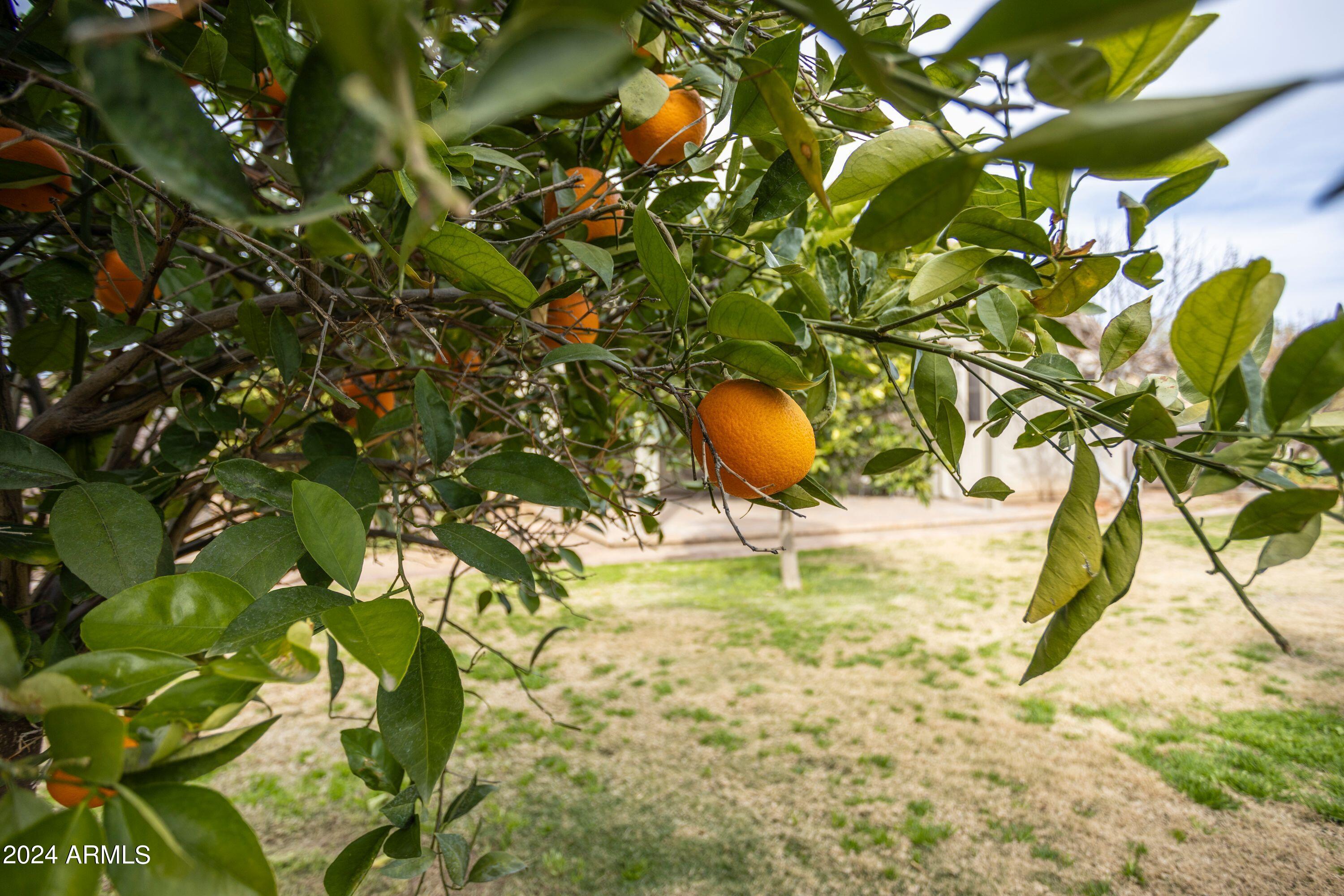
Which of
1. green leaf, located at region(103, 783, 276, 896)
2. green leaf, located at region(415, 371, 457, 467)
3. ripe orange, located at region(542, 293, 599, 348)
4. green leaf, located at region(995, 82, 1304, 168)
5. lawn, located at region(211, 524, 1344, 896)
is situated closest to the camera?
green leaf, located at region(995, 82, 1304, 168)

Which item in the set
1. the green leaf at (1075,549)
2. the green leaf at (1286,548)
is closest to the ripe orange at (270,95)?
the green leaf at (1075,549)

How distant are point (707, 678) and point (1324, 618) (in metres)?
3.19

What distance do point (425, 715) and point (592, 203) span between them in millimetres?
527

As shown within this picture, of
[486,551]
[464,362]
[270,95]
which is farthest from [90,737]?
[464,362]

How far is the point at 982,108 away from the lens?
257mm

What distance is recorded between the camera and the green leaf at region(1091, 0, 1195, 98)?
0.40 m

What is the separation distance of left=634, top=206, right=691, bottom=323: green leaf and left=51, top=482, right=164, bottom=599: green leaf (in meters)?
0.39

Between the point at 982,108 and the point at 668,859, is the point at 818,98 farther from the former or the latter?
the point at 668,859

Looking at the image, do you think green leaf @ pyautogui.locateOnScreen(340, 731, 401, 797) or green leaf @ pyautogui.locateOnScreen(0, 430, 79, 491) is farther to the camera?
green leaf @ pyautogui.locateOnScreen(340, 731, 401, 797)

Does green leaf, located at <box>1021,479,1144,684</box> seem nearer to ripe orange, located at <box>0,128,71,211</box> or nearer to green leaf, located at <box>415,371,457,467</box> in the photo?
green leaf, located at <box>415,371,457,467</box>

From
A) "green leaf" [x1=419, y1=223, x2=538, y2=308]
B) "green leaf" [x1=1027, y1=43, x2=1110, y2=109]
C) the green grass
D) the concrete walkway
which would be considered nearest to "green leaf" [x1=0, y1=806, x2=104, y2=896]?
"green leaf" [x1=419, y1=223, x2=538, y2=308]

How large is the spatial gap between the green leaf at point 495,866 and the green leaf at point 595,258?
0.65 meters

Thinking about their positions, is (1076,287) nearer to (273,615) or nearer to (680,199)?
(680,199)

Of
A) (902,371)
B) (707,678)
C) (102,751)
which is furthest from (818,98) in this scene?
(707,678)
